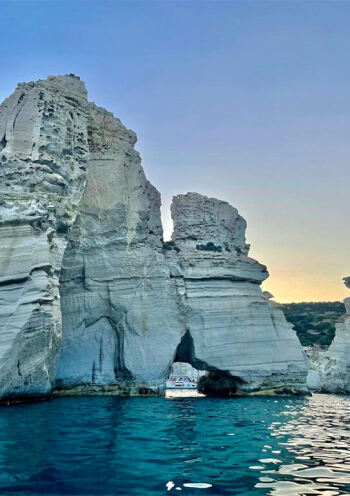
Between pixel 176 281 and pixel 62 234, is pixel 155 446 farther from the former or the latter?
pixel 176 281

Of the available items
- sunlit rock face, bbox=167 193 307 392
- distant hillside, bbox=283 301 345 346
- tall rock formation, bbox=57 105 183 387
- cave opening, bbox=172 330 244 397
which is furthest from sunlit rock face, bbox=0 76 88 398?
distant hillside, bbox=283 301 345 346

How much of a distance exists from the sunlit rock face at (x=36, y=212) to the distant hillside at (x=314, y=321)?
29.6 meters

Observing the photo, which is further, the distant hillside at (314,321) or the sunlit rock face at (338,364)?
the distant hillside at (314,321)

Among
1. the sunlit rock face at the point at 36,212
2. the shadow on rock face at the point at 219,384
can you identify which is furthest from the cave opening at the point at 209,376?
the sunlit rock face at the point at 36,212

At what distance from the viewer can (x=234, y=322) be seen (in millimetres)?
33844

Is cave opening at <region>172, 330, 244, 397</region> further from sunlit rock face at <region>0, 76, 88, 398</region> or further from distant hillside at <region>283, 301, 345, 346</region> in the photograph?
distant hillside at <region>283, 301, 345, 346</region>

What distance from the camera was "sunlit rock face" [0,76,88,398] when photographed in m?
20.8

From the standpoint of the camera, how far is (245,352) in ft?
110

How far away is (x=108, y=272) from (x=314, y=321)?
66742mm

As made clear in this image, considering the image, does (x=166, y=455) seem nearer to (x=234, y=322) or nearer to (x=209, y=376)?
(x=234, y=322)

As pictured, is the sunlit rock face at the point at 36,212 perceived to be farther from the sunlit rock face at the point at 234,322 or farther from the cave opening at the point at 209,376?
the cave opening at the point at 209,376

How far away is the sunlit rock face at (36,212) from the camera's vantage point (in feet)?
68.1

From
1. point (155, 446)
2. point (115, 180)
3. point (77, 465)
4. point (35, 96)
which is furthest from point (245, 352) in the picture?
point (77, 465)

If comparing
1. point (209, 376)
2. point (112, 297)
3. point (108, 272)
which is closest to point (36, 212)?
point (108, 272)
